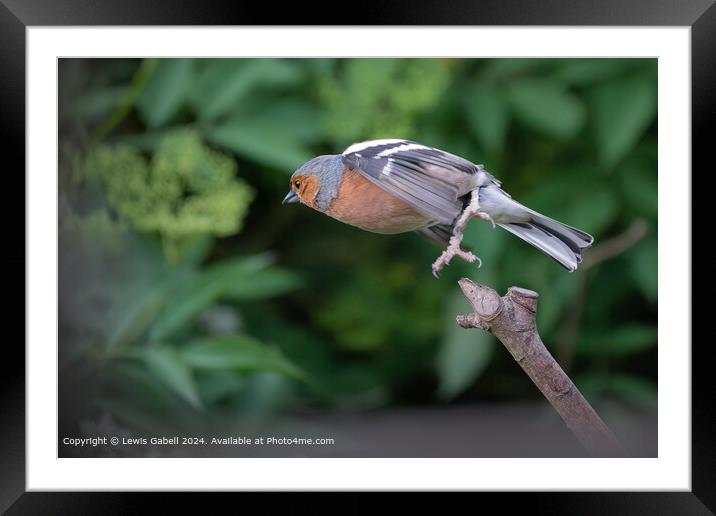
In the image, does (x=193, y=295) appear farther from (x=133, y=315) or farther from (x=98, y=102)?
(x=98, y=102)

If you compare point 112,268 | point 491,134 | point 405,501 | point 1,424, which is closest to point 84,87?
point 112,268

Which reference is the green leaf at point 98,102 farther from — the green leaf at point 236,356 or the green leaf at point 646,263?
the green leaf at point 646,263

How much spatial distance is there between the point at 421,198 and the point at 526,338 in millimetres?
366

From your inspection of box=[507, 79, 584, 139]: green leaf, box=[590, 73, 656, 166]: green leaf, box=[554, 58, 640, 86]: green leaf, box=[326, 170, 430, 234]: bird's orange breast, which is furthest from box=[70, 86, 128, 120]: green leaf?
box=[590, 73, 656, 166]: green leaf

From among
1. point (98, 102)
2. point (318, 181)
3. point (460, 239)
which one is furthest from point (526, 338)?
point (98, 102)

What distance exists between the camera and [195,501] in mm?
2086

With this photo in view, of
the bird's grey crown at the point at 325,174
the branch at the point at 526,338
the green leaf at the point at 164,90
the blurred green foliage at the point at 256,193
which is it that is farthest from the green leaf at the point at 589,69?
the branch at the point at 526,338

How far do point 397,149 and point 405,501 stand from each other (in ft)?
2.78

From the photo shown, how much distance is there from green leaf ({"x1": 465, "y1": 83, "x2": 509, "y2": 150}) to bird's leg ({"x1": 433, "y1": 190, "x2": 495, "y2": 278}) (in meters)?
0.83

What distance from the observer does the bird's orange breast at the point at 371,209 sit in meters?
1.72

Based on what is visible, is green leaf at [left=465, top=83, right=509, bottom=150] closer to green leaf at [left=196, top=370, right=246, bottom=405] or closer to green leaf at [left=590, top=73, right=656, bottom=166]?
green leaf at [left=590, top=73, right=656, bottom=166]

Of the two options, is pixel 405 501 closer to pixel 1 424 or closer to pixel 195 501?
pixel 195 501

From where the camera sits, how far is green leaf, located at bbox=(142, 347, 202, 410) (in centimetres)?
223

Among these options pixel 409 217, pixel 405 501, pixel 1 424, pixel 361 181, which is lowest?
pixel 405 501
